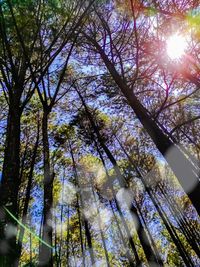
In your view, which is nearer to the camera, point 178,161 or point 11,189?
point 11,189

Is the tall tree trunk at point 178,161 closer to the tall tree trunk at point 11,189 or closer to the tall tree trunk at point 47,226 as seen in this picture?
the tall tree trunk at point 11,189

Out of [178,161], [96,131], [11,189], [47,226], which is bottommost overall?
[11,189]

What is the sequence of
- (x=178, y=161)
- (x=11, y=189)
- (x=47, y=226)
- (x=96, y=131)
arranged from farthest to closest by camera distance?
(x=96, y=131), (x=47, y=226), (x=178, y=161), (x=11, y=189)

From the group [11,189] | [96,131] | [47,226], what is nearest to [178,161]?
[11,189]

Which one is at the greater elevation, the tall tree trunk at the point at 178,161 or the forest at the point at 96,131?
the forest at the point at 96,131

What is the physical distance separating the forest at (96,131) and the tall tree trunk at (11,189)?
0.01 meters

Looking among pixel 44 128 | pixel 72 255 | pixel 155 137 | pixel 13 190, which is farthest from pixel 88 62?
pixel 72 255

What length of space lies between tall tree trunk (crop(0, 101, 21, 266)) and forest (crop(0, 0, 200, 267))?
1cm

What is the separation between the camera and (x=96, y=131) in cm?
1010

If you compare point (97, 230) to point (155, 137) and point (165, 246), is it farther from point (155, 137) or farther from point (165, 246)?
point (155, 137)

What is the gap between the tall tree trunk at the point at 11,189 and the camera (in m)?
2.09

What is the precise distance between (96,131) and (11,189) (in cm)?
757

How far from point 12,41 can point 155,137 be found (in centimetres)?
391

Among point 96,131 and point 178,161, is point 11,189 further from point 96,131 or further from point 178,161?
point 96,131
